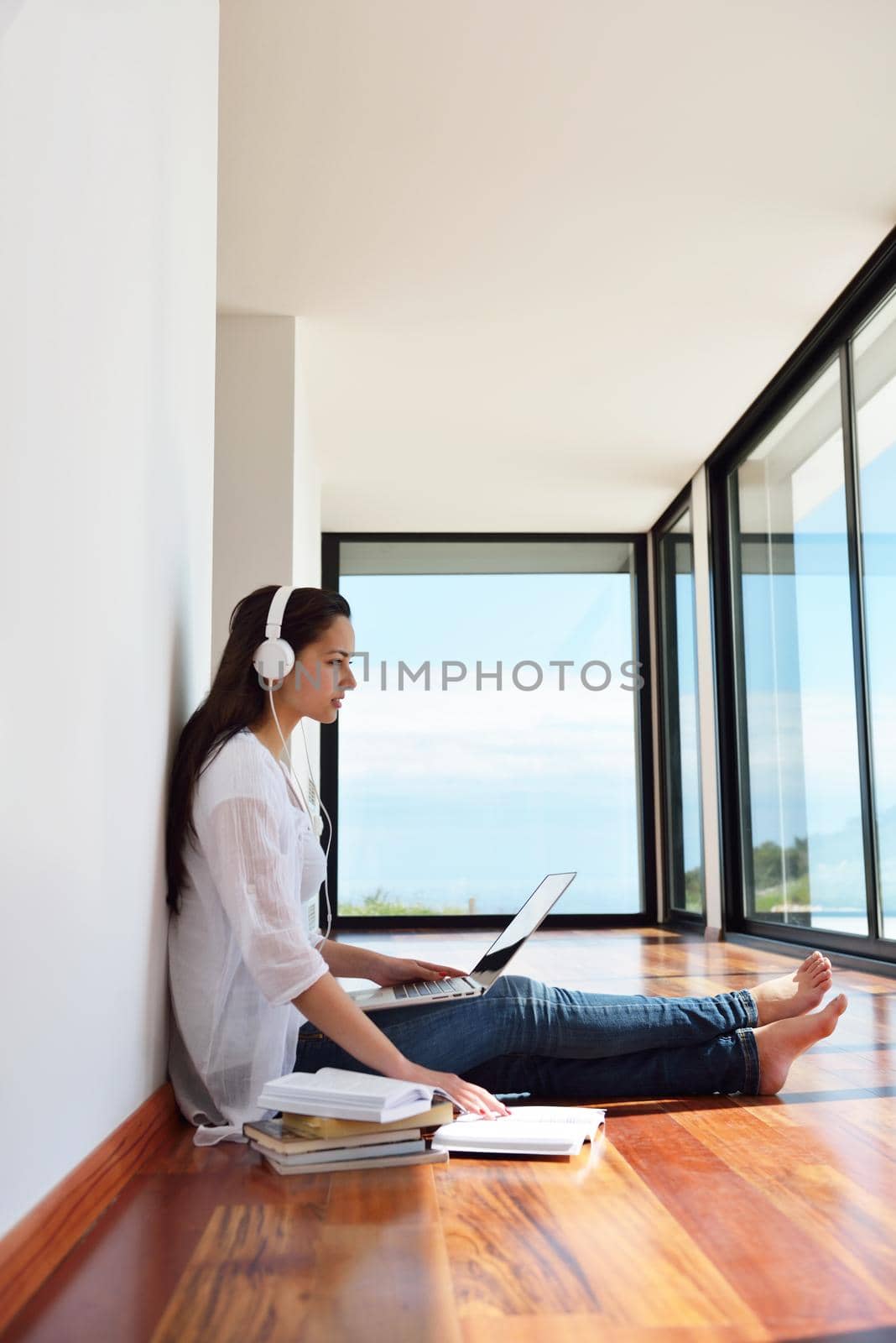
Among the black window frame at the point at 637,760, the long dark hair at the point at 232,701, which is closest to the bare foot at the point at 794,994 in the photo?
the long dark hair at the point at 232,701

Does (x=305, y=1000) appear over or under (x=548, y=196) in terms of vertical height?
under

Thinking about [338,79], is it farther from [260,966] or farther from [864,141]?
[260,966]

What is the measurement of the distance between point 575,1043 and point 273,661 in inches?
30.5

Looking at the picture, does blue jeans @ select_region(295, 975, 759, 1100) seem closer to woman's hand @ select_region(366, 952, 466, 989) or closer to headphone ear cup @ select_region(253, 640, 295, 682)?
woman's hand @ select_region(366, 952, 466, 989)

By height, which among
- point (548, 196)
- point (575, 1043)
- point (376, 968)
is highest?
point (548, 196)

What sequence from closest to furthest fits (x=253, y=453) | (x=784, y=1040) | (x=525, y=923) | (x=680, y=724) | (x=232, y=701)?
(x=232, y=701), (x=784, y=1040), (x=525, y=923), (x=253, y=453), (x=680, y=724)

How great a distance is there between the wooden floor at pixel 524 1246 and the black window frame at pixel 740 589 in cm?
245

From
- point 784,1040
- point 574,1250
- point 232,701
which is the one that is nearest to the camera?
point 574,1250

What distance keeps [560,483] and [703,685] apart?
1.35 metres

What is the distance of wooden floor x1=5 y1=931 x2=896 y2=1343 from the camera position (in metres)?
1.07

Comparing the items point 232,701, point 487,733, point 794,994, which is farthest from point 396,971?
point 487,733

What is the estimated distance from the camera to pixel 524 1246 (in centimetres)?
129

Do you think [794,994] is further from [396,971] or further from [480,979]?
[396,971]

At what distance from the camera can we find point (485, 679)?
7.28 metres
